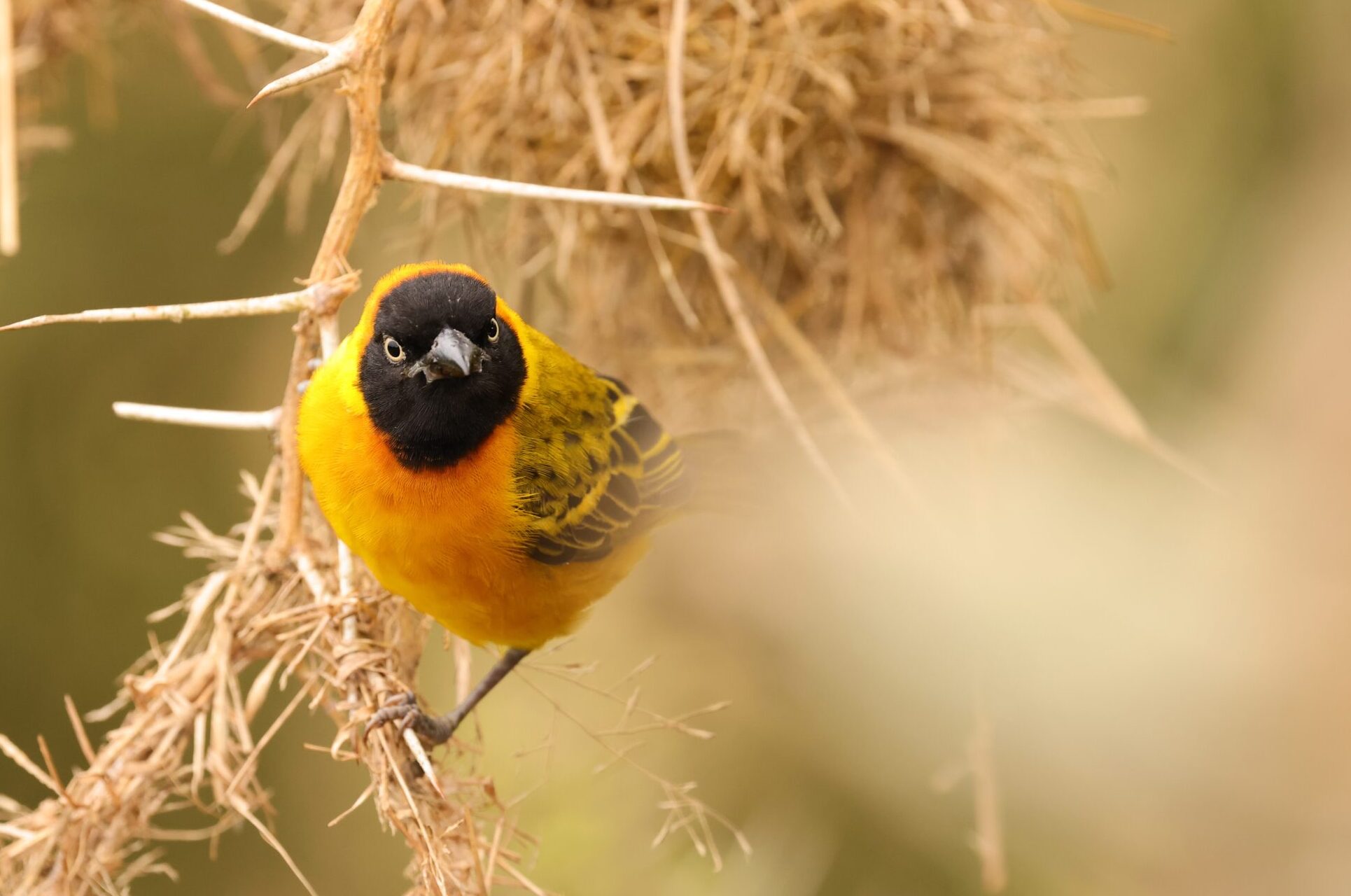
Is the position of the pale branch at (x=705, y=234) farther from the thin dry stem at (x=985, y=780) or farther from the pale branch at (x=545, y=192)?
the thin dry stem at (x=985, y=780)

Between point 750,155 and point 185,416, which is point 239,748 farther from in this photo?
point 750,155

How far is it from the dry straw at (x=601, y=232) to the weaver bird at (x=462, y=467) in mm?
73

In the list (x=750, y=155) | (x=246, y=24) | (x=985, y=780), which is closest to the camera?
(x=246, y=24)

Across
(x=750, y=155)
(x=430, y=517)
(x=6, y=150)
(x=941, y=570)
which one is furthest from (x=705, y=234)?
(x=6, y=150)

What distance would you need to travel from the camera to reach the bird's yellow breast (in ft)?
5.44

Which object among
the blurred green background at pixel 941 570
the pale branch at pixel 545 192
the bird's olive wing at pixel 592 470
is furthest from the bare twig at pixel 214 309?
the blurred green background at pixel 941 570

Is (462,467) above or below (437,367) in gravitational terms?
below

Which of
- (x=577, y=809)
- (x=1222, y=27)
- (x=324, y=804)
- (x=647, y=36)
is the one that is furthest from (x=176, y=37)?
(x=1222, y=27)

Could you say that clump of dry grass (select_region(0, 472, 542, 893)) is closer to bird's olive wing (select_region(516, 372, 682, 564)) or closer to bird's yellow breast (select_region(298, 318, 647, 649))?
bird's yellow breast (select_region(298, 318, 647, 649))

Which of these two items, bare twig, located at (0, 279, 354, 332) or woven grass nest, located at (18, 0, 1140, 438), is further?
woven grass nest, located at (18, 0, 1140, 438)

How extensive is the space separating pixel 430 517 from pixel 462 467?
0.10 m

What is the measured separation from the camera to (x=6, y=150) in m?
1.09

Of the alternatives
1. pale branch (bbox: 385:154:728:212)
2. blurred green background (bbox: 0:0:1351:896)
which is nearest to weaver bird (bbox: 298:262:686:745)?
pale branch (bbox: 385:154:728:212)

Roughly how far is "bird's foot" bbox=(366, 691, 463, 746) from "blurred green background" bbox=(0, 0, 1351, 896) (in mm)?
982
